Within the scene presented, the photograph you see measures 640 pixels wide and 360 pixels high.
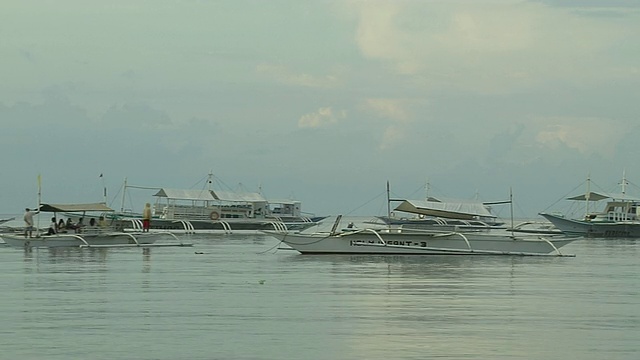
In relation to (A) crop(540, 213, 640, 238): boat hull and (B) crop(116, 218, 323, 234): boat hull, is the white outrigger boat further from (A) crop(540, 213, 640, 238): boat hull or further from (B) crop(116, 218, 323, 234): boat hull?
(A) crop(540, 213, 640, 238): boat hull

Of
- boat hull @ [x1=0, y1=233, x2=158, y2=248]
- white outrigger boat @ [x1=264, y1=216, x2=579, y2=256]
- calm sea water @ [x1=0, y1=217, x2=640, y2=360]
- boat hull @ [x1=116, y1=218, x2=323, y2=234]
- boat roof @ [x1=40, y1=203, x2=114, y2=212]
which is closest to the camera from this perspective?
calm sea water @ [x1=0, y1=217, x2=640, y2=360]

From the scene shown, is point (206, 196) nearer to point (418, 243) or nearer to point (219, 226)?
point (219, 226)

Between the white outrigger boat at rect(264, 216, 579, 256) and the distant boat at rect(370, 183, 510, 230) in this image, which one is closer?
the white outrigger boat at rect(264, 216, 579, 256)

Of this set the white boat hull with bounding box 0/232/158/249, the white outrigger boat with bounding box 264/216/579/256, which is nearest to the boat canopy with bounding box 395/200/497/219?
the white boat hull with bounding box 0/232/158/249

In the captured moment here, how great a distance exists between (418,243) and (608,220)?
171 ft

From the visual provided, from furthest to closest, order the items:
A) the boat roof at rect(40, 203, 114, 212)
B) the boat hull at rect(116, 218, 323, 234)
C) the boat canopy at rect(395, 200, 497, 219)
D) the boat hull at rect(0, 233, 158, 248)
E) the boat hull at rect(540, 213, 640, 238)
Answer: the boat canopy at rect(395, 200, 497, 219) → the boat hull at rect(540, 213, 640, 238) → the boat hull at rect(116, 218, 323, 234) → the boat roof at rect(40, 203, 114, 212) → the boat hull at rect(0, 233, 158, 248)

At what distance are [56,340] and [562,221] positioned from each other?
79264 millimetres

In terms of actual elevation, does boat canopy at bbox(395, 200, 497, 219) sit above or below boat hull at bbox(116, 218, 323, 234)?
above

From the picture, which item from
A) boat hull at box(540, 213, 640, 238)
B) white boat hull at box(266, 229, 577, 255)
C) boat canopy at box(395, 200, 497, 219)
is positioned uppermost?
boat canopy at box(395, 200, 497, 219)

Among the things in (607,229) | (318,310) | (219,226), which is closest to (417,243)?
(318,310)

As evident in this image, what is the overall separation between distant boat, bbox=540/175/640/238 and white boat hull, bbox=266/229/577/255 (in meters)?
46.1

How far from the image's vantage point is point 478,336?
2092 cm

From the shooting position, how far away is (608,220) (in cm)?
9575

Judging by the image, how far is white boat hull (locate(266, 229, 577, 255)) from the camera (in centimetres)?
4728
